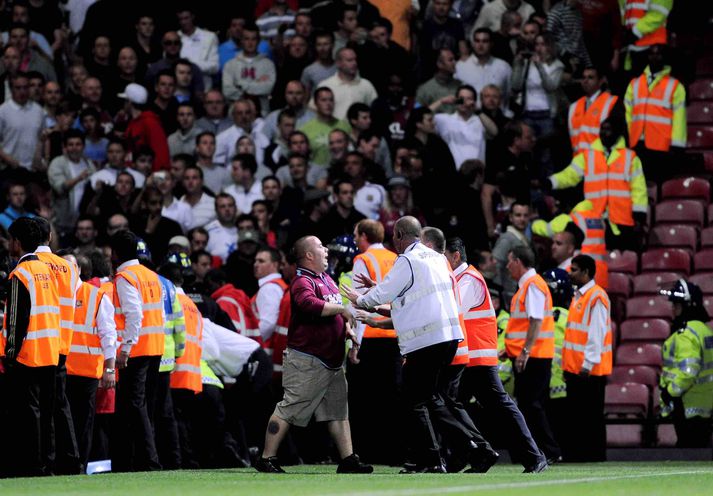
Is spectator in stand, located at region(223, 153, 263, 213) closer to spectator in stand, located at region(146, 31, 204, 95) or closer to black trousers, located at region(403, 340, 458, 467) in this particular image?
spectator in stand, located at region(146, 31, 204, 95)

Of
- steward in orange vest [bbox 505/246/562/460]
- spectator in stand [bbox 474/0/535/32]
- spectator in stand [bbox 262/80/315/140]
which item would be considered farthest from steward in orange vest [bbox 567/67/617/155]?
steward in orange vest [bbox 505/246/562/460]

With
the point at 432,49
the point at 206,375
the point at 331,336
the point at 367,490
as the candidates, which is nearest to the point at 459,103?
the point at 432,49

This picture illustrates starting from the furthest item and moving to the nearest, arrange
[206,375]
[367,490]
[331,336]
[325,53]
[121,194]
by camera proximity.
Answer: [325,53], [121,194], [206,375], [331,336], [367,490]

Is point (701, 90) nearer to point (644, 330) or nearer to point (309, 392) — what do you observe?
point (644, 330)

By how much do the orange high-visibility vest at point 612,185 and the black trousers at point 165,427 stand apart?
7569 millimetres

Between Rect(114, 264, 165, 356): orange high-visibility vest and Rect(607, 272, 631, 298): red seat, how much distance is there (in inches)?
304

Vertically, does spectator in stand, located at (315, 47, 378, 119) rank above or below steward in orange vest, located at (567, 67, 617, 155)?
above

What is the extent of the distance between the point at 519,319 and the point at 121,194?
642cm

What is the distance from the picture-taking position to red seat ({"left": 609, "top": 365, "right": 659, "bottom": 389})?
20.2 meters

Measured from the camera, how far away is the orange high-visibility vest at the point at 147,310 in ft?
49.7

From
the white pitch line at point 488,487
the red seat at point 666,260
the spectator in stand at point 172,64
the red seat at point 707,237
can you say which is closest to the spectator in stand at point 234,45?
the spectator in stand at point 172,64

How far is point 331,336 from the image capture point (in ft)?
46.6

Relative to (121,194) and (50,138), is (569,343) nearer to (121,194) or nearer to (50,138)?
(121,194)

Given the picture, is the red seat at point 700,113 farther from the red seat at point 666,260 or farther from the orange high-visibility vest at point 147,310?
the orange high-visibility vest at point 147,310
